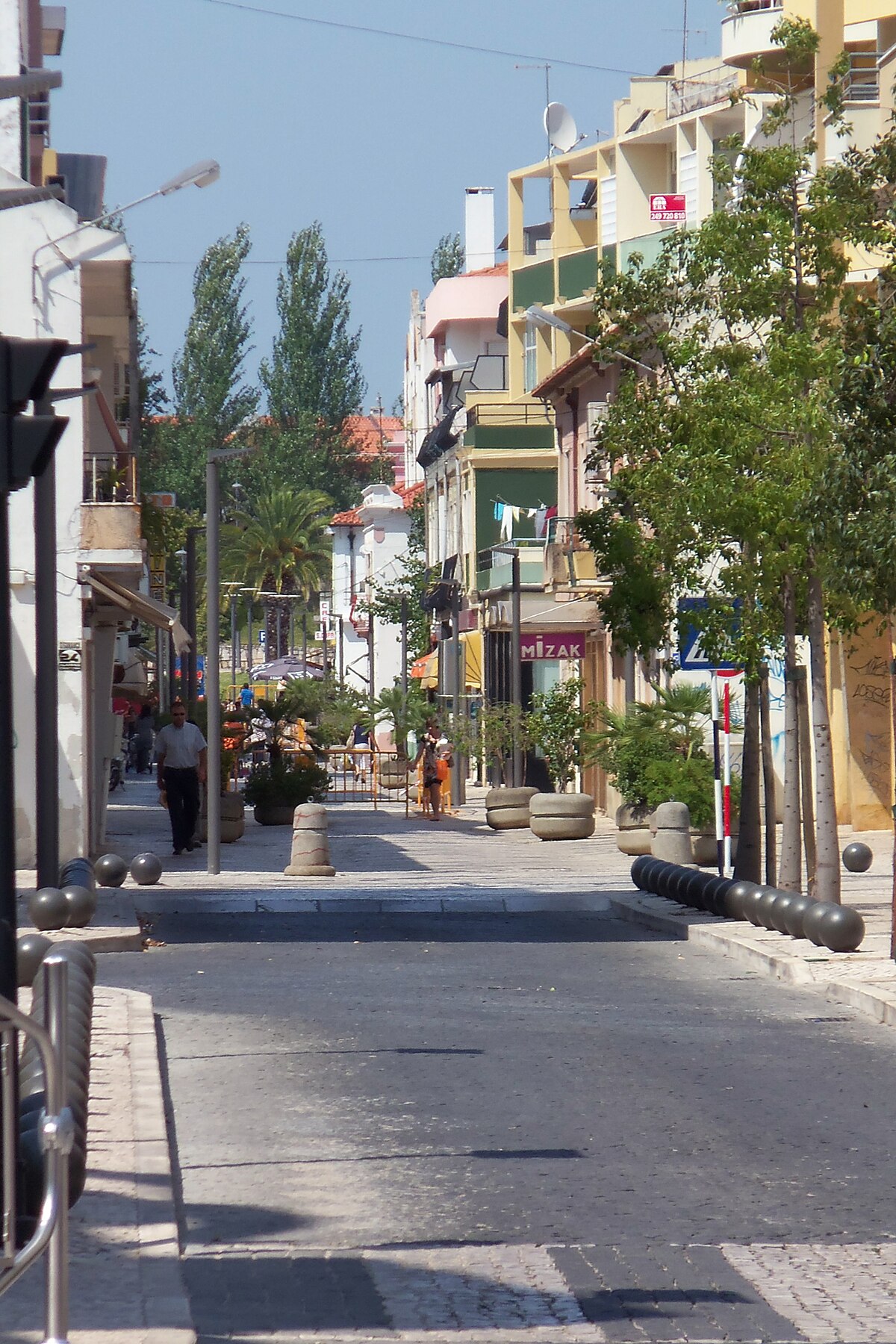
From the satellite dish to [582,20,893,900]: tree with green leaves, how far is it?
40230mm

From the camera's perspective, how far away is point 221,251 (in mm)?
97812

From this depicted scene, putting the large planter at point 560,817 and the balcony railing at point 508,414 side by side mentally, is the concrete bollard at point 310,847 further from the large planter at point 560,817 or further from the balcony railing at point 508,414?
the balcony railing at point 508,414

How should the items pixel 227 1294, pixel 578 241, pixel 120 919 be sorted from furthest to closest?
pixel 578 241
pixel 120 919
pixel 227 1294

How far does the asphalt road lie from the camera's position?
264 inches

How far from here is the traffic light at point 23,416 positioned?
6.71 m

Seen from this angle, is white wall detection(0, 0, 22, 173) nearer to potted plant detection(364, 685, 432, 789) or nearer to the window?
potted plant detection(364, 685, 432, 789)

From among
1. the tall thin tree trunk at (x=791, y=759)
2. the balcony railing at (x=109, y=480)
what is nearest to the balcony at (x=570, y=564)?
the balcony railing at (x=109, y=480)

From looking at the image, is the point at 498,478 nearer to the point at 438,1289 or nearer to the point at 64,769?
the point at 64,769

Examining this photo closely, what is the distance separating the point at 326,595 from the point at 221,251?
63.9ft

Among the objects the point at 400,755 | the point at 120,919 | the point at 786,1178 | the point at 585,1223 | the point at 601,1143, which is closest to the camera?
the point at 585,1223

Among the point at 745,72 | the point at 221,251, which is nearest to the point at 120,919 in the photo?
the point at 745,72

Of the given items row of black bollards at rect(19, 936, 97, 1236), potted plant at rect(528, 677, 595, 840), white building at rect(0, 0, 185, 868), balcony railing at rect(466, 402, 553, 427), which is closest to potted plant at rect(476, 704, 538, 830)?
potted plant at rect(528, 677, 595, 840)

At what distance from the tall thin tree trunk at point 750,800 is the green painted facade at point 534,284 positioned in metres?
36.2

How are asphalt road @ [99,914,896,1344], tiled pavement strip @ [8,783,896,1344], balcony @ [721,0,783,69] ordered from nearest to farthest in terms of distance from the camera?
tiled pavement strip @ [8,783,896,1344], asphalt road @ [99,914,896,1344], balcony @ [721,0,783,69]
